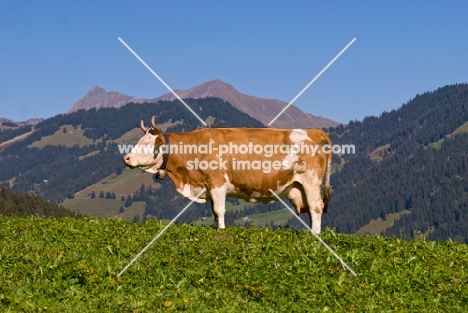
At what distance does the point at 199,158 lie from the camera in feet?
74.9

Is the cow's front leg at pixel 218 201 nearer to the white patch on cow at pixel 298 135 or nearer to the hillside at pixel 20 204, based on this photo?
the white patch on cow at pixel 298 135

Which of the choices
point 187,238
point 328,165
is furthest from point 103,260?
point 328,165

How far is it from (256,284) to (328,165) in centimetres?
907

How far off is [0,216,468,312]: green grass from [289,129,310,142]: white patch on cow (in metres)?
3.82

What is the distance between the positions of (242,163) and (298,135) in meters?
2.17

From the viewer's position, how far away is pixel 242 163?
886 inches

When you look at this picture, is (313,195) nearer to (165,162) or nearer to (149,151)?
(165,162)

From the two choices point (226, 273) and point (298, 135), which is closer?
point (226, 273)

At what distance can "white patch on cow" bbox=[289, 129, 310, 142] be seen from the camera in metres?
23.1

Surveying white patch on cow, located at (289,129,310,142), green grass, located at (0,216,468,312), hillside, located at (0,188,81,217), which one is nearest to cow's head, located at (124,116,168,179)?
green grass, located at (0,216,468,312)

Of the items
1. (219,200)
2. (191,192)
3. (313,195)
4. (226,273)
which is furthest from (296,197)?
(226,273)

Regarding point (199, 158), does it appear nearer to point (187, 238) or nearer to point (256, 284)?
point (187, 238)

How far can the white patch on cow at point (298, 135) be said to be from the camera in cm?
2311

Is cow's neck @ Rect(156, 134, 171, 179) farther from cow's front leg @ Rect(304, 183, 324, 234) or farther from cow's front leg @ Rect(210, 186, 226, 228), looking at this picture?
cow's front leg @ Rect(304, 183, 324, 234)
